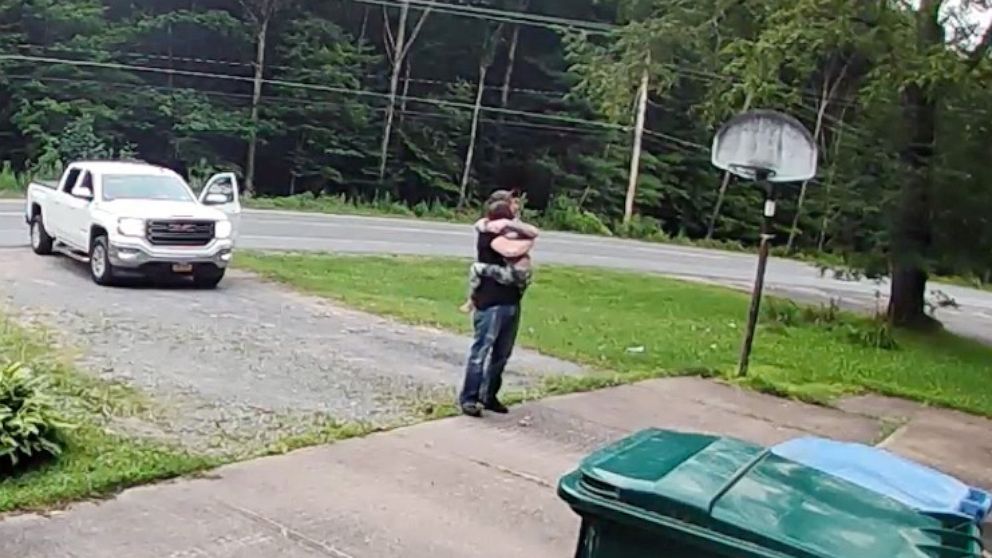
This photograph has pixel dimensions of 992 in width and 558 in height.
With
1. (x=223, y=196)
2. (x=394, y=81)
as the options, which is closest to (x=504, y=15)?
(x=394, y=81)

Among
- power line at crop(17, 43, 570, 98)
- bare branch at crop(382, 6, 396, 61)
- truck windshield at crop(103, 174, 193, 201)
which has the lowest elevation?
truck windshield at crop(103, 174, 193, 201)

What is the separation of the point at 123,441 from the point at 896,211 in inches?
519

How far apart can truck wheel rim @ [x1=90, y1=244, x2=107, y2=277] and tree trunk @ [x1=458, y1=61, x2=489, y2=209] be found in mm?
23739

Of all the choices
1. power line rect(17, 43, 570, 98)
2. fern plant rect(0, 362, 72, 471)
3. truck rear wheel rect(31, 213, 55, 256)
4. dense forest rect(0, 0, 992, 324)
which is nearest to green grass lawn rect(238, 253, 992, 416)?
dense forest rect(0, 0, 992, 324)

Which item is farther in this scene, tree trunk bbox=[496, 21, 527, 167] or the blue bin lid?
tree trunk bbox=[496, 21, 527, 167]

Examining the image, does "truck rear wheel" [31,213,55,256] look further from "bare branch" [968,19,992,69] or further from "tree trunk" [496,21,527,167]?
"tree trunk" [496,21,527,167]

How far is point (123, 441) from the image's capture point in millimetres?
6566

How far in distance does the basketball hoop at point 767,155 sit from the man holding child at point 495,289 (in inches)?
146

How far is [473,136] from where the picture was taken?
1544 inches

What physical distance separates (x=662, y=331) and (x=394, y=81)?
25.5 m

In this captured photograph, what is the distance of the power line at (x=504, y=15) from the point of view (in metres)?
38.3

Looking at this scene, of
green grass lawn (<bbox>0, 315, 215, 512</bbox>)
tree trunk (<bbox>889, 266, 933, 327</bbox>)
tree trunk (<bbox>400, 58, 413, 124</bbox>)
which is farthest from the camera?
tree trunk (<bbox>400, 58, 413, 124</bbox>)

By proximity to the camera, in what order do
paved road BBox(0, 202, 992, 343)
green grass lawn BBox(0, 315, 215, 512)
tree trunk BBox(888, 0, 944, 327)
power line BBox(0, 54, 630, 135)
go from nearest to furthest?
green grass lawn BBox(0, 315, 215, 512) < tree trunk BBox(888, 0, 944, 327) < paved road BBox(0, 202, 992, 343) < power line BBox(0, 54, 630, 135)

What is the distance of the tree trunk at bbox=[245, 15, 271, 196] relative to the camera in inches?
1394
